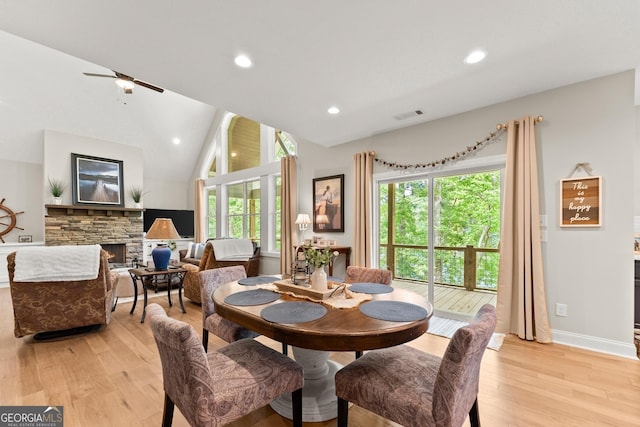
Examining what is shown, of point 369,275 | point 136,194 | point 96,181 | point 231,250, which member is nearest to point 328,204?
Answer: point 231,250

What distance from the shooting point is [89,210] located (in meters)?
6.66

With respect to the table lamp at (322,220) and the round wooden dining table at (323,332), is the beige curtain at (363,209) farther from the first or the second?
the round wooden dining table at (323,332)

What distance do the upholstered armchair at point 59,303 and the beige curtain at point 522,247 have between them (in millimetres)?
4364

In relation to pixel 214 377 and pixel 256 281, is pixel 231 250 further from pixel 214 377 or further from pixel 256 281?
pixel 214 377

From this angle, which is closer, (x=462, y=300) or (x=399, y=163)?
(x=462, y=300)

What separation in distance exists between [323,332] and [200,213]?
25.1ft

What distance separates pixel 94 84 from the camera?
5844mm

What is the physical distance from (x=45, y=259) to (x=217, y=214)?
4937mm

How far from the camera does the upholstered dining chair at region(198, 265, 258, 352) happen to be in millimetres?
2186

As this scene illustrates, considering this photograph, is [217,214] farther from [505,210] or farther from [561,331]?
[561,331]

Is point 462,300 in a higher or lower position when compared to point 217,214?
lower

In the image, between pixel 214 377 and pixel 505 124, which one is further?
pixel 505 124

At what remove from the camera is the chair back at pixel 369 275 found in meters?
2.48

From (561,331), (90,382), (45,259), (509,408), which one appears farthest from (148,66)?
(561,331)
